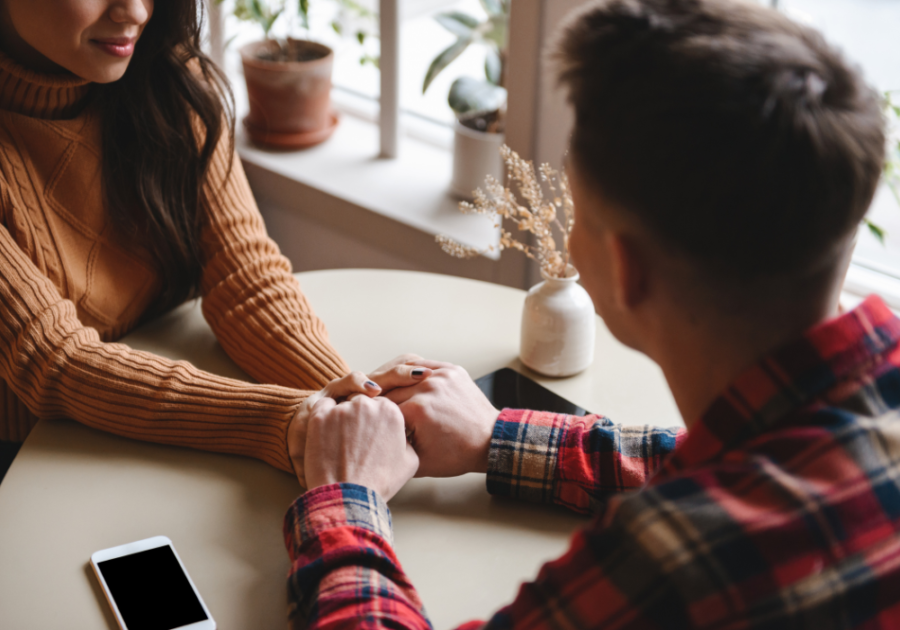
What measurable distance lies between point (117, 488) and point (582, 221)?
2.12 feet

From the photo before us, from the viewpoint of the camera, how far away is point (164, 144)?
131 centimetres

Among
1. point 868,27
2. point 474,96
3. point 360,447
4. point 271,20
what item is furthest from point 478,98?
point 360,447

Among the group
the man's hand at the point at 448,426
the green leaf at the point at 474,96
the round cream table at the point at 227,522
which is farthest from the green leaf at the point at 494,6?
the man's hand at the point at 448,426

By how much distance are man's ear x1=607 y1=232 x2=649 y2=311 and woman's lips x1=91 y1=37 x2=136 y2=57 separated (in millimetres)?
847

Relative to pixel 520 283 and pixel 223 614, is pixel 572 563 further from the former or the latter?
pixel 520 283

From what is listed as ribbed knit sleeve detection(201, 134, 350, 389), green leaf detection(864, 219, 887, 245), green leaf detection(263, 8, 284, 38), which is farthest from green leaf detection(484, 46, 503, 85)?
green leaf detection(864, 219, 887, 245)

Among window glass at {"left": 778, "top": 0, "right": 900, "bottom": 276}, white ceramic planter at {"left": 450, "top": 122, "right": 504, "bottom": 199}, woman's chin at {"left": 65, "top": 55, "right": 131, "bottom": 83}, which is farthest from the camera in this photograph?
white ceramic planter at {"left": 450, "top": 122, "right": 504, "bottom": 199}

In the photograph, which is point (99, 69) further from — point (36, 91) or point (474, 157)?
point (474, 157)

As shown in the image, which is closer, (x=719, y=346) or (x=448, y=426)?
(x=719, y=346)

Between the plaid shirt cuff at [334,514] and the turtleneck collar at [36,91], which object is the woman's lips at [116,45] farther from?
the plaid shirt cuff at [334,514]

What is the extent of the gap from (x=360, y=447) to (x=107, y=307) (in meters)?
0.56

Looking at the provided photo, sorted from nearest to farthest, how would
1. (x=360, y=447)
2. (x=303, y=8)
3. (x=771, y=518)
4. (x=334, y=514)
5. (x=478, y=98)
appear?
1. (x=771, y=518)
2. (x=334, y=514)
3. (x=360, y=447)
4. (x=478, y=98)
5. (x=303, y=8)

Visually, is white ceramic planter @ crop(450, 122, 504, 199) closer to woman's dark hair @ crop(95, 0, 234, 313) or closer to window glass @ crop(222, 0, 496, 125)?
window glass @ crop(222, 0, 496, 125)

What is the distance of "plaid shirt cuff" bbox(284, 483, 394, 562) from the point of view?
821 mm
